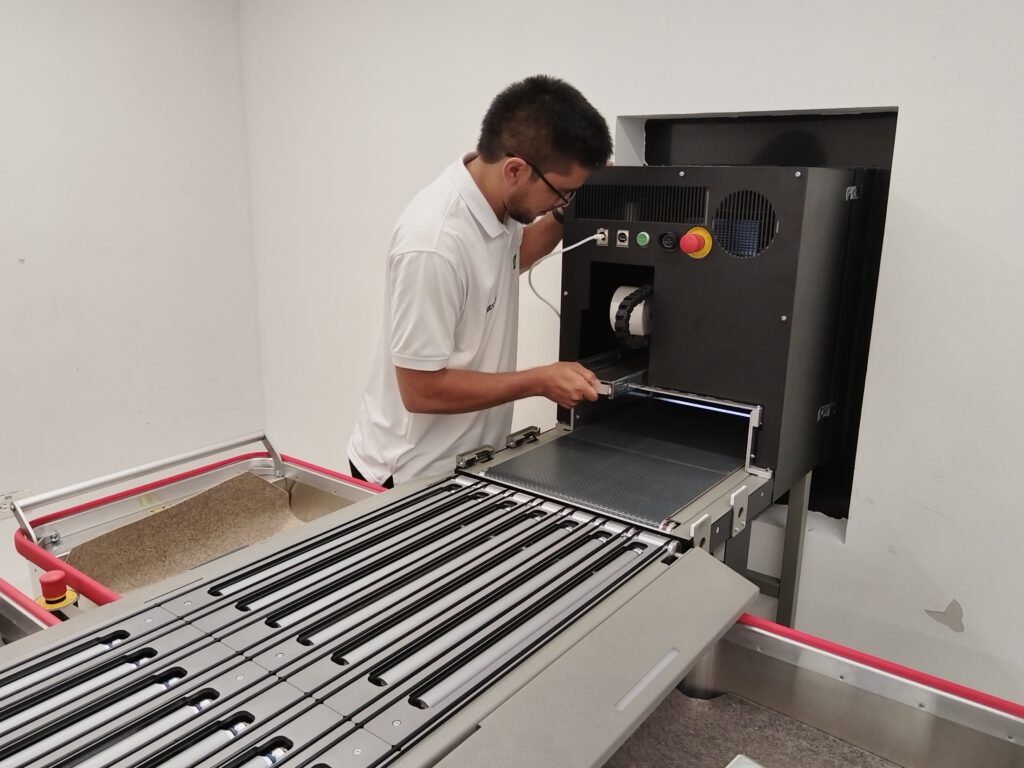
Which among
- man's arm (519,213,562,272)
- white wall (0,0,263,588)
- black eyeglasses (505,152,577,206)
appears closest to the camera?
black eyeglasses (505,152,577,206)

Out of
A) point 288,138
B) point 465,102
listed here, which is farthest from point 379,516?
point 288,138

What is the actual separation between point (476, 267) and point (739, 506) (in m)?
0.62

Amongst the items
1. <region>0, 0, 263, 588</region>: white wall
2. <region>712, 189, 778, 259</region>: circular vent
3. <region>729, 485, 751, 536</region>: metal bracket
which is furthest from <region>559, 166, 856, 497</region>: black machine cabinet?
<region>0, 0, 263, 588</region>: white wall

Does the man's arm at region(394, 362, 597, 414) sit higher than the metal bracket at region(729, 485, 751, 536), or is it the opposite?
the man's arm at region(394, 362, 597, 414)

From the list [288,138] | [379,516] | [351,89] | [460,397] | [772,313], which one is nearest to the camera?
[379,516]

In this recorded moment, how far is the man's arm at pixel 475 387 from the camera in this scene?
53.4 inches

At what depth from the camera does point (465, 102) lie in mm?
2035

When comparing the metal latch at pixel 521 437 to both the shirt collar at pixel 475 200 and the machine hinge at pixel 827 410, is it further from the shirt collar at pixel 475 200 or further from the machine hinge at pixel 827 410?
the machine hinge at pixel 827 410

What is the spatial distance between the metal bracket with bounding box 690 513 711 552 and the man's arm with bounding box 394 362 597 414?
1.15 ft

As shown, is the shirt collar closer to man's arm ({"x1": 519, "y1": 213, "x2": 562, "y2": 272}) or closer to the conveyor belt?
man's arm ({"x1": 519, "y1": 213, "x2": 562, "y2": 272})

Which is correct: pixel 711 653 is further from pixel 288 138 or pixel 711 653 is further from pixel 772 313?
pixel 288 138

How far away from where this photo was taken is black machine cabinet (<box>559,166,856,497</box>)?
48.0 inches

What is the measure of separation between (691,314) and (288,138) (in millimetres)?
1748

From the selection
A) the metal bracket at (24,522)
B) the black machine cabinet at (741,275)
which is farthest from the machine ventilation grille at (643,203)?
the metal bracket at (24,522)
